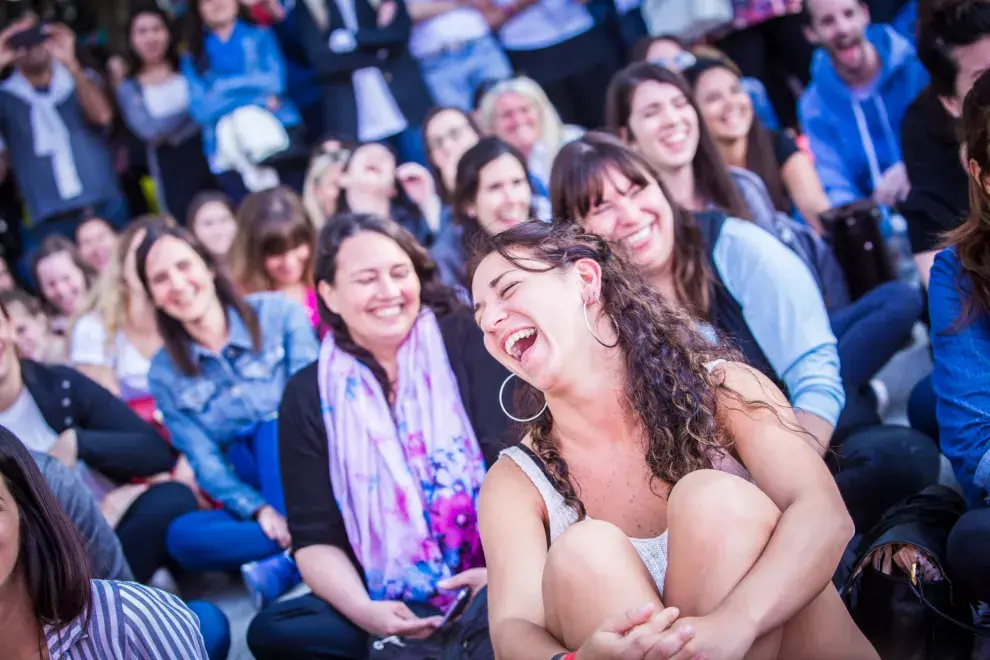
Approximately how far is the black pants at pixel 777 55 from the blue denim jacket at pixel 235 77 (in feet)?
6.92

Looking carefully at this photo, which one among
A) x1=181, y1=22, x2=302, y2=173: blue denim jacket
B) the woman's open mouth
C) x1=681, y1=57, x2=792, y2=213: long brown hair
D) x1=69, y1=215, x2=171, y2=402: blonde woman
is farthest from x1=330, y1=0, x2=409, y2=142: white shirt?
the woman's open mouth

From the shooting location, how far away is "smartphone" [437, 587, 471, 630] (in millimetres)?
2188

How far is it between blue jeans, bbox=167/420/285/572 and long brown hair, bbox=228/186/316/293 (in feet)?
3.13

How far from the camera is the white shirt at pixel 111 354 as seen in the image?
384 cm

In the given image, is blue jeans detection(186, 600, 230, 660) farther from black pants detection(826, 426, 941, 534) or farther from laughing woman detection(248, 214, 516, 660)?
black pants detection(826, 426, 941, 534)

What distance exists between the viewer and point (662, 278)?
2.37 meters

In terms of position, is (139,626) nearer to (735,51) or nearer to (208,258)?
(208,258)

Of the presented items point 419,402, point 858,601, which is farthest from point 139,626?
point 858,601

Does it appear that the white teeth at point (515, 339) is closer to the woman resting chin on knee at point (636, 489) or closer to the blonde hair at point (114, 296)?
the woman resting chin on knee at point (636, 489)

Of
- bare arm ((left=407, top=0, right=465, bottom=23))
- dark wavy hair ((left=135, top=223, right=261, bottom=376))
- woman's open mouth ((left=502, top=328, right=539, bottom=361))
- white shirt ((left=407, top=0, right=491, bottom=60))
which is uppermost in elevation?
bare arm ((left=407, top=0, right=465, bottom=23))

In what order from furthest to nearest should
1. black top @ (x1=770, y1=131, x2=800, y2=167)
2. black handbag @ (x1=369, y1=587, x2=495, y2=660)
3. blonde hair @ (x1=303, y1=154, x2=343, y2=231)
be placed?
blonde hair @ (x1=303, y1=154, x2=343, y2=231) < black top @ (x1=770, y1=131, x2=800, y2=167) < black handbag @ (x1=369, y1=587, x2=495, y2=660)

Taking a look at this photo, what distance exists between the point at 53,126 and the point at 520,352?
13.8ft

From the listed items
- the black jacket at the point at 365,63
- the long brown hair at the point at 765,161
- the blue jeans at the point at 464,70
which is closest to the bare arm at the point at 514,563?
the long brown hair at the point at 765,161

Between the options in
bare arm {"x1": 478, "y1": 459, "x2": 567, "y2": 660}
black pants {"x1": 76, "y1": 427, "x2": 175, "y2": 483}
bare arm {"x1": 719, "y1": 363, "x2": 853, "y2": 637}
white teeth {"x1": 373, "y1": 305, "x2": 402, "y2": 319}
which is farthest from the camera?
black pants {"x1": 76, "y1": 427, "x2": 175, "y2": 483}
